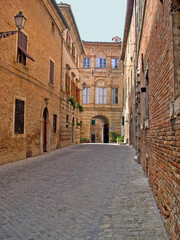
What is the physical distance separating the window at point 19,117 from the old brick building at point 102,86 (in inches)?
783

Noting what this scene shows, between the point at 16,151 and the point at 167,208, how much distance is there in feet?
28.2

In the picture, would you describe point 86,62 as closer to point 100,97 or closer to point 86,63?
point 86,63

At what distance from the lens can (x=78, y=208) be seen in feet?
14.4

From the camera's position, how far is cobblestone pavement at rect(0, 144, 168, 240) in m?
3.31

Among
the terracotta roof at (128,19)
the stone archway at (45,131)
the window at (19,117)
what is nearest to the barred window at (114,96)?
the terracotta roof at (128,19)

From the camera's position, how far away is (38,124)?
13.7m

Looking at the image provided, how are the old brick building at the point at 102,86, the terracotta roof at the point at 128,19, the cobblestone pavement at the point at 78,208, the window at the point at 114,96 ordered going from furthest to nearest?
the window at the point at 114,96 < the old brick building at the point at 102,86 < the terracotta roof at the point at 128,19 < the cobblestone pavement at the point at 78,208

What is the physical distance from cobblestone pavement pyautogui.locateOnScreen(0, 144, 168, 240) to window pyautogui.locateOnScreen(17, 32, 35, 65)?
244 inches

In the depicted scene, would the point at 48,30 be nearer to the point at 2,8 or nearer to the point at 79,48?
the point at 2,8

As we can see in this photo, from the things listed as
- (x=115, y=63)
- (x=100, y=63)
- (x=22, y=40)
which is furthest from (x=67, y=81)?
(x=115, y=63)

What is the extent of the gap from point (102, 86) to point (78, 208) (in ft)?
Result: 92.1

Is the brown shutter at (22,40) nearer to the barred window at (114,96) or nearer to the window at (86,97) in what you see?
the window at (86,97)

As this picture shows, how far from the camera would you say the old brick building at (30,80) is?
1010cm

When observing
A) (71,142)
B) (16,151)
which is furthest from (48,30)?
(71,142)
